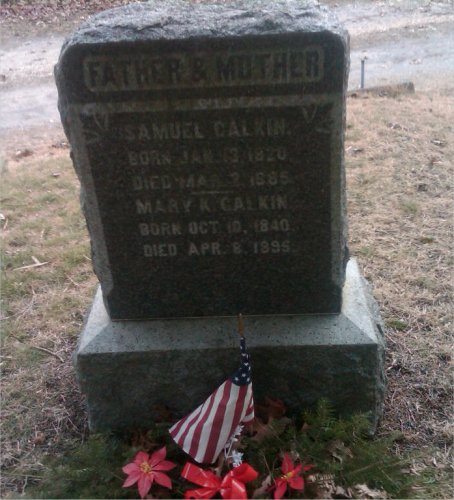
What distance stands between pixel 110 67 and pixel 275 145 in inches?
27.7

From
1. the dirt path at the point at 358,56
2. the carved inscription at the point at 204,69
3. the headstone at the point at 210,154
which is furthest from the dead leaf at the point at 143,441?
the dirt path at the point at 358,56

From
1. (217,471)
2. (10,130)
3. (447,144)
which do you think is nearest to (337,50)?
(217,471)

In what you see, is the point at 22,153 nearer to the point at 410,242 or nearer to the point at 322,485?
the point at 410,242

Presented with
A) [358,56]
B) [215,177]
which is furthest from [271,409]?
[358,56]

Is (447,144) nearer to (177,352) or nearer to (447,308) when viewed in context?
(447,308)

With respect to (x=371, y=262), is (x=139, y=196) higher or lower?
higher

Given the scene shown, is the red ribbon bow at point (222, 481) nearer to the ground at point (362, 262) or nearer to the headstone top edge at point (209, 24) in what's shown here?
the ground at point (362, 262)

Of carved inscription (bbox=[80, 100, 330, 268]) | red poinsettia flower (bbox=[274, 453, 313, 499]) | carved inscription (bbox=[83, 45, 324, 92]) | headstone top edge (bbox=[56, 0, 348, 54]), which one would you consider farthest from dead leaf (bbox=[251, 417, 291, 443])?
headstone top edge (bbox=[56, 0, 348, 54])

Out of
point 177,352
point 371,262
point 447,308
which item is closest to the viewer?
point 177,352

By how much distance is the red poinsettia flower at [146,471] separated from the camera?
8.36ft

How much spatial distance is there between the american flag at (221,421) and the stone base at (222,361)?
16 centimetres

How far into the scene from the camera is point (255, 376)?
2924 mm

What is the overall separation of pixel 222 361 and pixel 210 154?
3.04ft

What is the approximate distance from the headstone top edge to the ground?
1.75 meters
